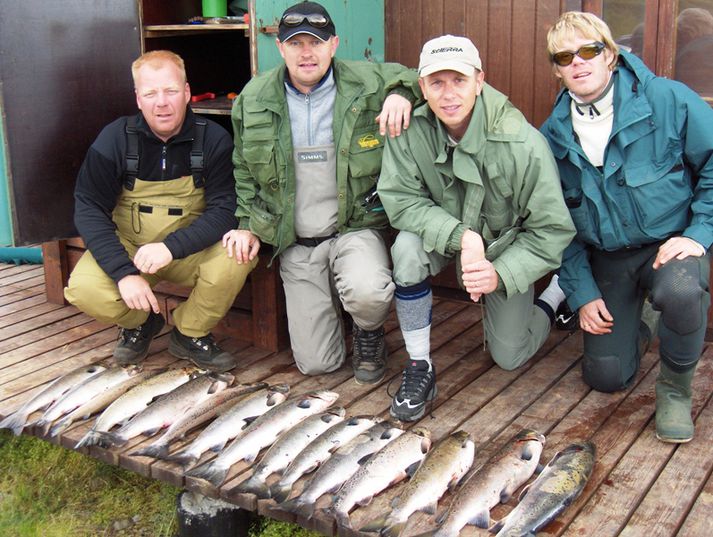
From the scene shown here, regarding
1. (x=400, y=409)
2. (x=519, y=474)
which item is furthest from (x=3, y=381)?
(x=519, y=474)

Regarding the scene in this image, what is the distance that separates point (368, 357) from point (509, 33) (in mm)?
2015

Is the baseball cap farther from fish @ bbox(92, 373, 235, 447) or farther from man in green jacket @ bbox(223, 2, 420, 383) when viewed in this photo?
fish @ bbox(92, 373, 235, 447)

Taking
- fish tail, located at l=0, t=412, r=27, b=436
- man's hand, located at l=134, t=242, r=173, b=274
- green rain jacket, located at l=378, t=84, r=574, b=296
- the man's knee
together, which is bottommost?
fish tail, located at l=0, t=412, r=27, b=436

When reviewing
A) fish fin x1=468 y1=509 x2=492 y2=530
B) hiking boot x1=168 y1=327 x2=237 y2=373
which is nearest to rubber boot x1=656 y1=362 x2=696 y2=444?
fish fin x1=468 y1=509 x2=492 y2=530

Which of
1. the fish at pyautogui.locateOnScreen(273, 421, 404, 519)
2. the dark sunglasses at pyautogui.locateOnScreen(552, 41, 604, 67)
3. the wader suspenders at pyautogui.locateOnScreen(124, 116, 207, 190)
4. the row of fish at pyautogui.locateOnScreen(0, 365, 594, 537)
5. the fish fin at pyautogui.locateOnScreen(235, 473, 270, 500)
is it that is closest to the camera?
the row of fish at pyautogui.locateOnScreen(0, 365, 594, 537)

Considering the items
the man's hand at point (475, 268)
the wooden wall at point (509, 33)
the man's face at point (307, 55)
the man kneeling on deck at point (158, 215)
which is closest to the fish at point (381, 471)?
the man's hand at point (475, 268)

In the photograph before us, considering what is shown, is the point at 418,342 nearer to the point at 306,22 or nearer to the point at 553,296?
the point at 553,296

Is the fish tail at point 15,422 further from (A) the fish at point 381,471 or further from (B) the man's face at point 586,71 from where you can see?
(B) the man's face at point 586,71

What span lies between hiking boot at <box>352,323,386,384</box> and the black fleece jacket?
2.91ft

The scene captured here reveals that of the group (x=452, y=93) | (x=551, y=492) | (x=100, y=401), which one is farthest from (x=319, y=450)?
(x=452, y=93)

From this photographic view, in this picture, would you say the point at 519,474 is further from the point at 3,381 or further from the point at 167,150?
the point at 3,381

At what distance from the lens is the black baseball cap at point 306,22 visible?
4309 millimetres

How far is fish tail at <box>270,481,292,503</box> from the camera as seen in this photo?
350cm

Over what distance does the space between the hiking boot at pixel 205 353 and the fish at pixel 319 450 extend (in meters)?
1.03
